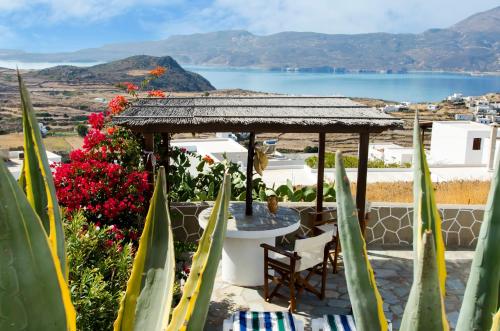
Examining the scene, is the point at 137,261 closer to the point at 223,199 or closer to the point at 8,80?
the point at 223,199

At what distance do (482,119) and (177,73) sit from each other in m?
43.2

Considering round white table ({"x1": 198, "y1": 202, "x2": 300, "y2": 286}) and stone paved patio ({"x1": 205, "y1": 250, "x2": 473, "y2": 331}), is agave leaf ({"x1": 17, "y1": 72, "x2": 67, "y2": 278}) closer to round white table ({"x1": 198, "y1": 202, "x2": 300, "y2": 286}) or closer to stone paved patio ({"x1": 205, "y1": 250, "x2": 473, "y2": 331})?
stone paved patio ({"x1": 205, "y1": 250, "x2": 473, "y2": 331})

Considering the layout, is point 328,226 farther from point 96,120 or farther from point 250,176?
point 96,120

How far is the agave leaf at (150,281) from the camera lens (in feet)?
4.24

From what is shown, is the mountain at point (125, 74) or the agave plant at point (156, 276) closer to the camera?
the agave plant at point (156, 276)

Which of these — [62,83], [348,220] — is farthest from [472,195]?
[62,83]

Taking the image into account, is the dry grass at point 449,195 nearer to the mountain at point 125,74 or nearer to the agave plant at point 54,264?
the agave plant at point 54,264

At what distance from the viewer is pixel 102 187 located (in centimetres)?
506

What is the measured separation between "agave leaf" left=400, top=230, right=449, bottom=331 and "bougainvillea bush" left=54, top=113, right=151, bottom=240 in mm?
3917

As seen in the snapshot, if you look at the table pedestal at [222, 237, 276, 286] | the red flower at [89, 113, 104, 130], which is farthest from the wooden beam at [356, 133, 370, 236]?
the red flower at [89, 113, 104, 130]

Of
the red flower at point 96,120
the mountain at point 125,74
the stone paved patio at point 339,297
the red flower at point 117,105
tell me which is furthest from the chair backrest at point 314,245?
the mountain at point 125,74

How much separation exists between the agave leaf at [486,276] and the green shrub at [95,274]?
2.25m

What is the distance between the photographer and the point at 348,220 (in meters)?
1.08

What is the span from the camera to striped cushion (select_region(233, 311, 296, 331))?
4152 millimetres
